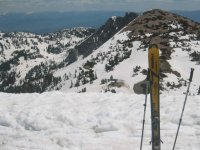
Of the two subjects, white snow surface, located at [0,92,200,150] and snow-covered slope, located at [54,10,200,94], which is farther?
snow-covered slope, located at [54,10,200,94]

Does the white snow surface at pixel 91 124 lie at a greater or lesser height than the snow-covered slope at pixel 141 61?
greater

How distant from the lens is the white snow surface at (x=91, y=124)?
57.1ft

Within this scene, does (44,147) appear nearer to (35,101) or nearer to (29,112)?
(29,112)

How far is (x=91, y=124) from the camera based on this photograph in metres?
19.5

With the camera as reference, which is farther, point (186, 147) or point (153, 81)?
point (186, 147)

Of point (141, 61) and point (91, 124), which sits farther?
point (141, 61)

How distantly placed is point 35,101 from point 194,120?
10979 mm

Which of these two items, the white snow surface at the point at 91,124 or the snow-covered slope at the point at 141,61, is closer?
the white snow surface at the point at 91,124

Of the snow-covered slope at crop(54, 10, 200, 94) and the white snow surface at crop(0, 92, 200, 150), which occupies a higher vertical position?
the white snow surface at crop(0, 92, 200, 150)

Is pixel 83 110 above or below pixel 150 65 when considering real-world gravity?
below

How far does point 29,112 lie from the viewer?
21875 mm

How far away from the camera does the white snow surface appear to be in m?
17.4

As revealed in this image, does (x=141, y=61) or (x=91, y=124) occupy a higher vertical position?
(x=91, y=124)

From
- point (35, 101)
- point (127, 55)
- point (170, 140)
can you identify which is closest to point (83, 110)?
point (35, 101)
